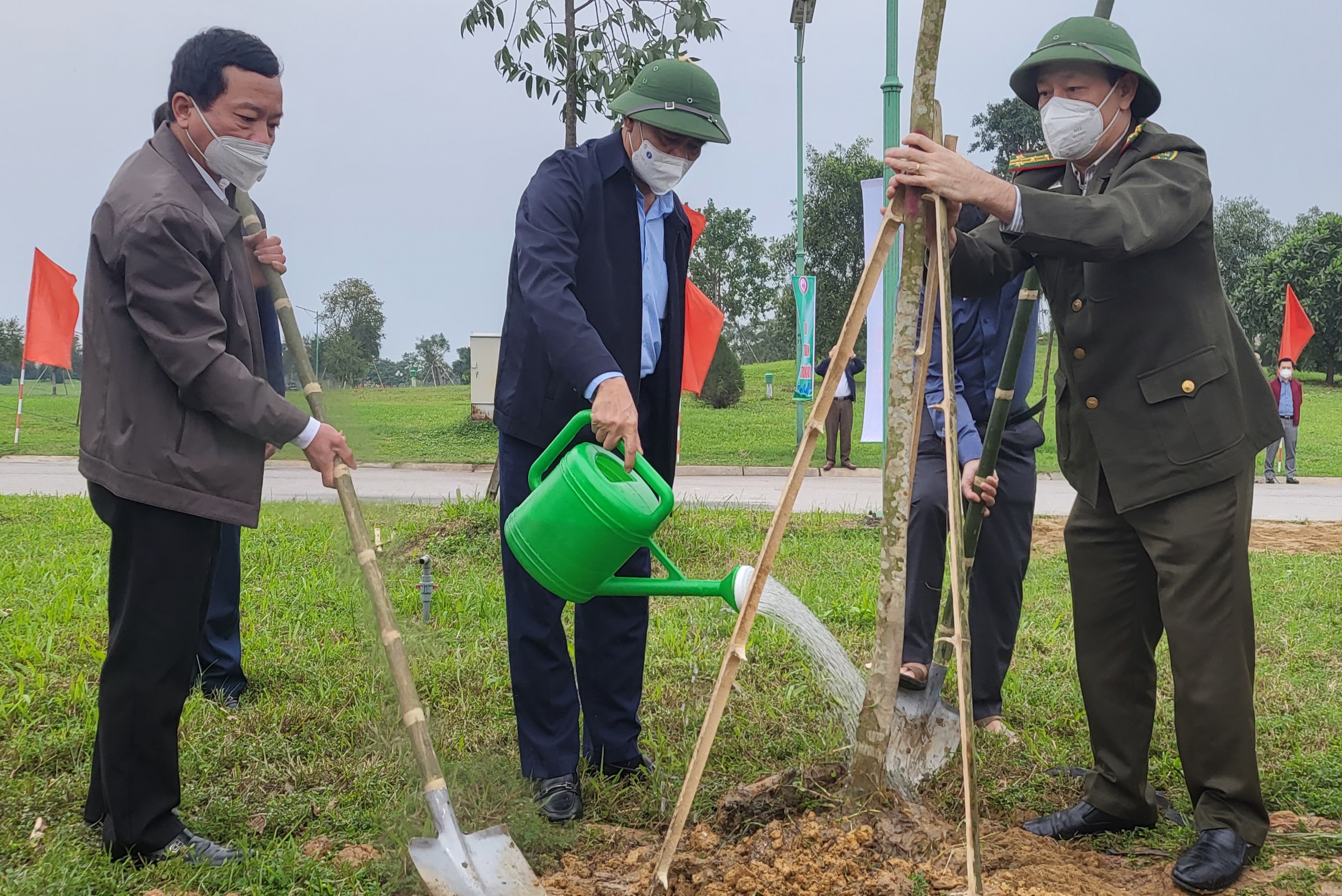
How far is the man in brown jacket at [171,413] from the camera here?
2.35m

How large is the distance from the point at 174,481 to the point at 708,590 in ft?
4.01

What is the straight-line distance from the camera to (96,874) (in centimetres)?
243

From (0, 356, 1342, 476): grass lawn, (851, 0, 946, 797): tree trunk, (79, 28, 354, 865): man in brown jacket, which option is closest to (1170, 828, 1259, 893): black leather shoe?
(851, 0, 946, 797): tree trunk

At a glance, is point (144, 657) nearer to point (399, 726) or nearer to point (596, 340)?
point (399, 726)

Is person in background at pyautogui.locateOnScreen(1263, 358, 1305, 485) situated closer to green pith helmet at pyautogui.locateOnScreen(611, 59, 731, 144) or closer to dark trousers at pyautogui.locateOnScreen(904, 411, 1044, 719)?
dark trousers at pyautogui.locateOnScreen(904, 411, 1044, 719)

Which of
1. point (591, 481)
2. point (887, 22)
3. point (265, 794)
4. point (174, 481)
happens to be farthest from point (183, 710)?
point (887, 22)

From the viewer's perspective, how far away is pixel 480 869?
230 cm

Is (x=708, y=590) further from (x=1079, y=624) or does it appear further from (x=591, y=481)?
(x=1079, y=624)

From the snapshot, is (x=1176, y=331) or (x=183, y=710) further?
(x=183, y=710)

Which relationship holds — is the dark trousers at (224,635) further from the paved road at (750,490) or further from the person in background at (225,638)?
the paved road at (750,490)

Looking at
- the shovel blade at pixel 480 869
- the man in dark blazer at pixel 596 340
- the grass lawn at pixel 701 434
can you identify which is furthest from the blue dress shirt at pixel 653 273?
the grass lawn at pixel 701 434

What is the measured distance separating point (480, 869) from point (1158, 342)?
1.99 meters

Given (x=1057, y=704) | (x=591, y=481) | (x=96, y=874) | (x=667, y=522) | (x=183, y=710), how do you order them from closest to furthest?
(x=591, y=481) → (x=96, y=874) → (x=183, y=710) → (x=1057, y=704) → (x=667, y=522)

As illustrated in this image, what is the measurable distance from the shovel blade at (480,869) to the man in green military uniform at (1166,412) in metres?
1.41
